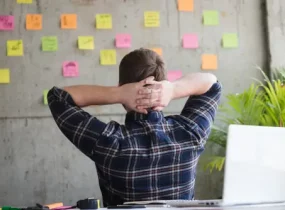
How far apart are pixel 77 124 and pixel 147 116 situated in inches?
9.1

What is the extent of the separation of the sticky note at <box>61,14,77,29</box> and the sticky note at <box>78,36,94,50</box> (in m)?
0.09

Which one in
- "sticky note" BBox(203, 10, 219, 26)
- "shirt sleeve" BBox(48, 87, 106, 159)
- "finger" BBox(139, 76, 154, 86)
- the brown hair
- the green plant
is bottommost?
the green plant

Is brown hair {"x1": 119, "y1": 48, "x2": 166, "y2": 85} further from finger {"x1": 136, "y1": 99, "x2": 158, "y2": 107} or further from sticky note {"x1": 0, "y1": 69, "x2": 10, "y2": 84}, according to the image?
sticky note {"x1": 0, "y1": 69, "x2": 10, "y2": 84}

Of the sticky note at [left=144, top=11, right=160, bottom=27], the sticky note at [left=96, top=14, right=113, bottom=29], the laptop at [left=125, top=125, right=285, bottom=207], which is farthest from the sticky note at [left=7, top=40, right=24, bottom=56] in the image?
the laptop at [left=125, top=125, right=285, bottom=207]

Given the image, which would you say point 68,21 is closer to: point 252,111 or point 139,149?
point 252,111

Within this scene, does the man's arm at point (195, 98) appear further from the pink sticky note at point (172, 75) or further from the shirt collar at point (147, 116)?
the pink sticky note at point (172, 75)

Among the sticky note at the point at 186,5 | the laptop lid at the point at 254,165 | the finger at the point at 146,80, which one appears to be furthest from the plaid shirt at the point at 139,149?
the sticky note at the point at 186,5

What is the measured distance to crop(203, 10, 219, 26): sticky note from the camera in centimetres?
323

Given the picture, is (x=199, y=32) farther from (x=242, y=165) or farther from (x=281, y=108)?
(x=242, y=165)

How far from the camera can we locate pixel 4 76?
2965 mm

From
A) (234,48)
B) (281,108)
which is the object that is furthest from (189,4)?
(281,108)

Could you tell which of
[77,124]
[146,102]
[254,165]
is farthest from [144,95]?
[254,165]

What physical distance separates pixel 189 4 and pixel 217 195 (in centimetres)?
128

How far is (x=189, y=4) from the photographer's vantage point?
10.5 ft
